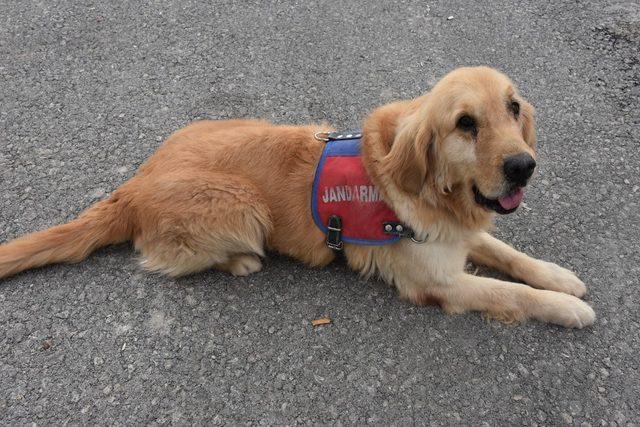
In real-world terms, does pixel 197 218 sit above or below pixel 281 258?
above

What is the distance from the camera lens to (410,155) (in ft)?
8.39

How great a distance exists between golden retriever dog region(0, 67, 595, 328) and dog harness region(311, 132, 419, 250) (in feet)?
0.17

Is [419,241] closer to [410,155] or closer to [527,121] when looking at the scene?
[410,155]

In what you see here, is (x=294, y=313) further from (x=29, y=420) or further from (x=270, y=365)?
(x=29, y=420)

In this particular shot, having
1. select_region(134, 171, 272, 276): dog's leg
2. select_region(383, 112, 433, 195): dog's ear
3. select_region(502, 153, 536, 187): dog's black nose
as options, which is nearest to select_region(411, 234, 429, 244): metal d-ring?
select_region(383, 112, 433, 195): dog's ear

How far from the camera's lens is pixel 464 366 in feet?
8.85

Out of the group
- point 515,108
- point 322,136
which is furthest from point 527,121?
point 322,136

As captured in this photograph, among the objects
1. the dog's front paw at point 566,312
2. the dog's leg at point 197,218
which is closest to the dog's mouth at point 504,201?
the dog's front paw at point 566,312

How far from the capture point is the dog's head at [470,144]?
235cm

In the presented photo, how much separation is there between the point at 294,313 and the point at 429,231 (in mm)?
924

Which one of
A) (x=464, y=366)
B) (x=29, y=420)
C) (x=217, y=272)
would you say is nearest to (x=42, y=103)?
(x=217, y=272)

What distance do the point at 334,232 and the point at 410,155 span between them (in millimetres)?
660

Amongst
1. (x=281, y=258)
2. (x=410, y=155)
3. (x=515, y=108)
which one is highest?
(x=515, y=108)

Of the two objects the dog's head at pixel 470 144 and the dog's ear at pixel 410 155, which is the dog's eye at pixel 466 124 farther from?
the dog's ear at pixel 410 155
